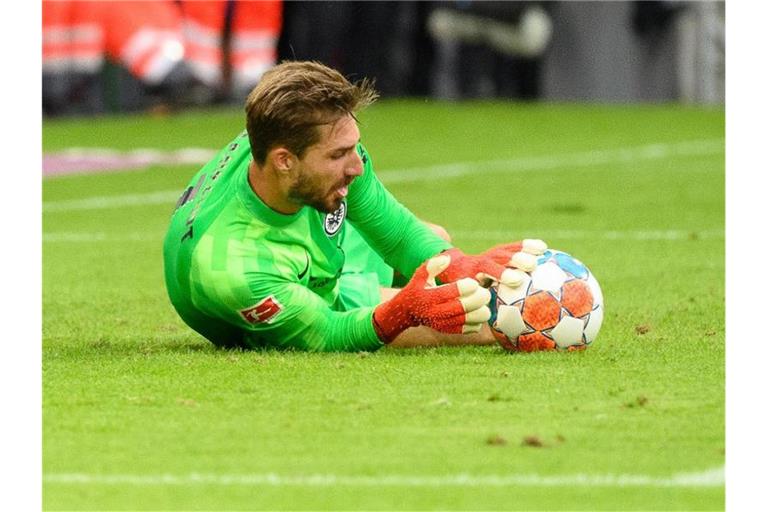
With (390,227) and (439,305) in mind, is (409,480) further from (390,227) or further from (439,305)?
(390,227)

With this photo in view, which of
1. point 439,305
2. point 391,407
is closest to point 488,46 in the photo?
point 439,305

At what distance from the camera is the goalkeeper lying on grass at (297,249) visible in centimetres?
662

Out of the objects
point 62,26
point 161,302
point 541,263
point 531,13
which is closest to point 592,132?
point 531,13

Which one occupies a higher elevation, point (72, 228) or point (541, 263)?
point (541, 263)

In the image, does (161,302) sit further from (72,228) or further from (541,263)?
(72,228)

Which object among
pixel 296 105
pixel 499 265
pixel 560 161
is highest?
pixel 296 105

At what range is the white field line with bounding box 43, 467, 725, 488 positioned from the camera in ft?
16.3

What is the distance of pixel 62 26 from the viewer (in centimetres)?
2155

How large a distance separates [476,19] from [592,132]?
4336mm

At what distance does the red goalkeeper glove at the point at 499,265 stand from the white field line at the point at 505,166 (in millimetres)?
7377

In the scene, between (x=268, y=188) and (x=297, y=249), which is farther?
(x=297, y=249)

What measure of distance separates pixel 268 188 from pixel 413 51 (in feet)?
61.0

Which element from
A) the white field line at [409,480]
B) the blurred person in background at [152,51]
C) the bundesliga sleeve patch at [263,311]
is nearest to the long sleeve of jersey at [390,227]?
the bundesliga sleeve patch at [263,311]

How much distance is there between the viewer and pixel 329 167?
6.68m
